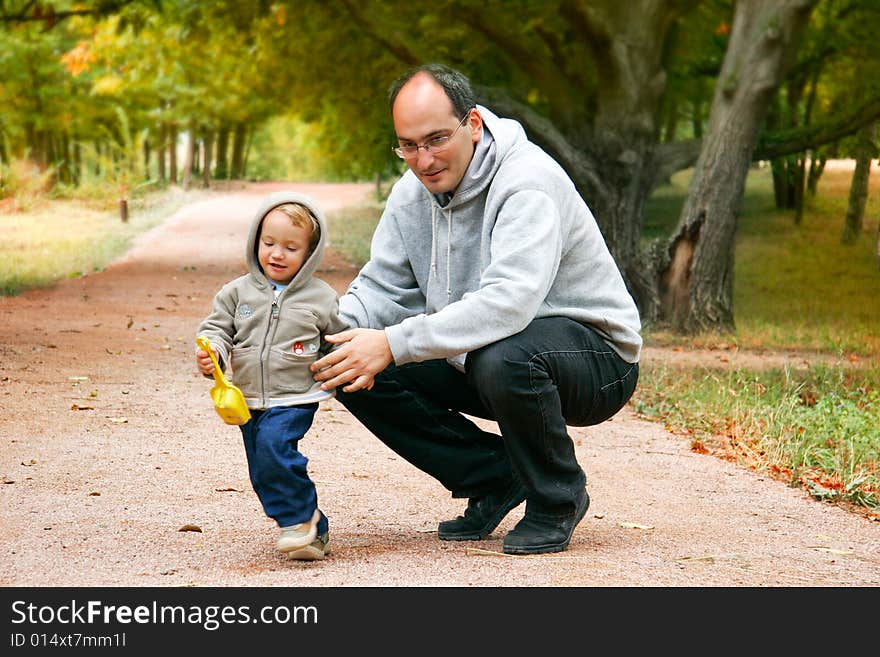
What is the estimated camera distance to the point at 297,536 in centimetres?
406

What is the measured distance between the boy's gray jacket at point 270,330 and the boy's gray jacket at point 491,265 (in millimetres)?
278

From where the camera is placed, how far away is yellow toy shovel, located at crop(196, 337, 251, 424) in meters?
3.78

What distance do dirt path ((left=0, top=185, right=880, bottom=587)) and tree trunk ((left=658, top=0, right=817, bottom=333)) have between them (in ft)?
16.1

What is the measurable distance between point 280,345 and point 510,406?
0.79 m

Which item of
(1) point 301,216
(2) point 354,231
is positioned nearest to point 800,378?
(1) point 301,216

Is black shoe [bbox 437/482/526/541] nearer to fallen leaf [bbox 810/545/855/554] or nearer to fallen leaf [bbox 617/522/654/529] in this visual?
fallen leaf [bbox 617/522/654/529]

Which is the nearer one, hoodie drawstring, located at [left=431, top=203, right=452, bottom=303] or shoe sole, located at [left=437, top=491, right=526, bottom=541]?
hoodie drawstring, located at [left=431, top=203, right=452, bottom=303]

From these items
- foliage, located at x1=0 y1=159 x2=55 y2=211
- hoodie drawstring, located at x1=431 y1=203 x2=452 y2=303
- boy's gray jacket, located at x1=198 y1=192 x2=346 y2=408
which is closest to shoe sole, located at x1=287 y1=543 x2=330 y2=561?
boy's gray jacket, located at x1=198 y1=192 x2=346 y2=408

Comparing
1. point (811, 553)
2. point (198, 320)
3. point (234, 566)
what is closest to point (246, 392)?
point (234, 566)

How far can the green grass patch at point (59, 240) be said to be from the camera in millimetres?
16091

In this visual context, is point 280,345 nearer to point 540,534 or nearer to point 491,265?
point 491,265

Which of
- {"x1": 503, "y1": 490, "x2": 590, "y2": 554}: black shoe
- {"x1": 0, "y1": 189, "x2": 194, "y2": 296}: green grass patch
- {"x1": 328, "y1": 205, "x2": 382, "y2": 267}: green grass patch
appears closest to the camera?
{"x1": 503, "y1": 490, "x2": 590, "y2": 554}: black shoe

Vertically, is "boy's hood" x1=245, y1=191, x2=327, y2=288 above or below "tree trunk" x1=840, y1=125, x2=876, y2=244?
above

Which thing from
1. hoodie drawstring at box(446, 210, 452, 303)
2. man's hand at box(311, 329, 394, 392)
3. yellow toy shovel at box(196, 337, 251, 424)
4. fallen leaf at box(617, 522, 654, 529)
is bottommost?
fallen leaf at box(617, 522, 654, 529)
